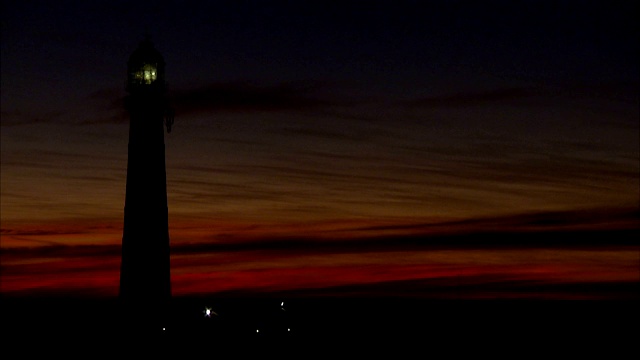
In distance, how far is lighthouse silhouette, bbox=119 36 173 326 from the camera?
1672 inches

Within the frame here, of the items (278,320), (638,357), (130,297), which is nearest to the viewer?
(130,297)

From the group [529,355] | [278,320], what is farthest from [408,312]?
[529,355]

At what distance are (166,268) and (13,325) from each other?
3496 centimetres

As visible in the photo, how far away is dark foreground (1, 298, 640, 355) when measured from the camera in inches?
2360

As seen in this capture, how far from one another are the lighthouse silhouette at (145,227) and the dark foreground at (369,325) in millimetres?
7834

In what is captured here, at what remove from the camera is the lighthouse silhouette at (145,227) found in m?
42.5

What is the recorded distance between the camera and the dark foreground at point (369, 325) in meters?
59.9

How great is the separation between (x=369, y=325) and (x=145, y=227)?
36.4m

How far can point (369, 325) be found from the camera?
7588 cm

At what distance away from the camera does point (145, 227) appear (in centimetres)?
4253

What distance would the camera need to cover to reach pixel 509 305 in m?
78.1

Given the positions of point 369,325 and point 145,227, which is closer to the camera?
point 145,227

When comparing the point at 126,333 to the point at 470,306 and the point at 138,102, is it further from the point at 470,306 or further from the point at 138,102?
the point at 470,306

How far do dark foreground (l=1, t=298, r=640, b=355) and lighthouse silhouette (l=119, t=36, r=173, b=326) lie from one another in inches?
308
